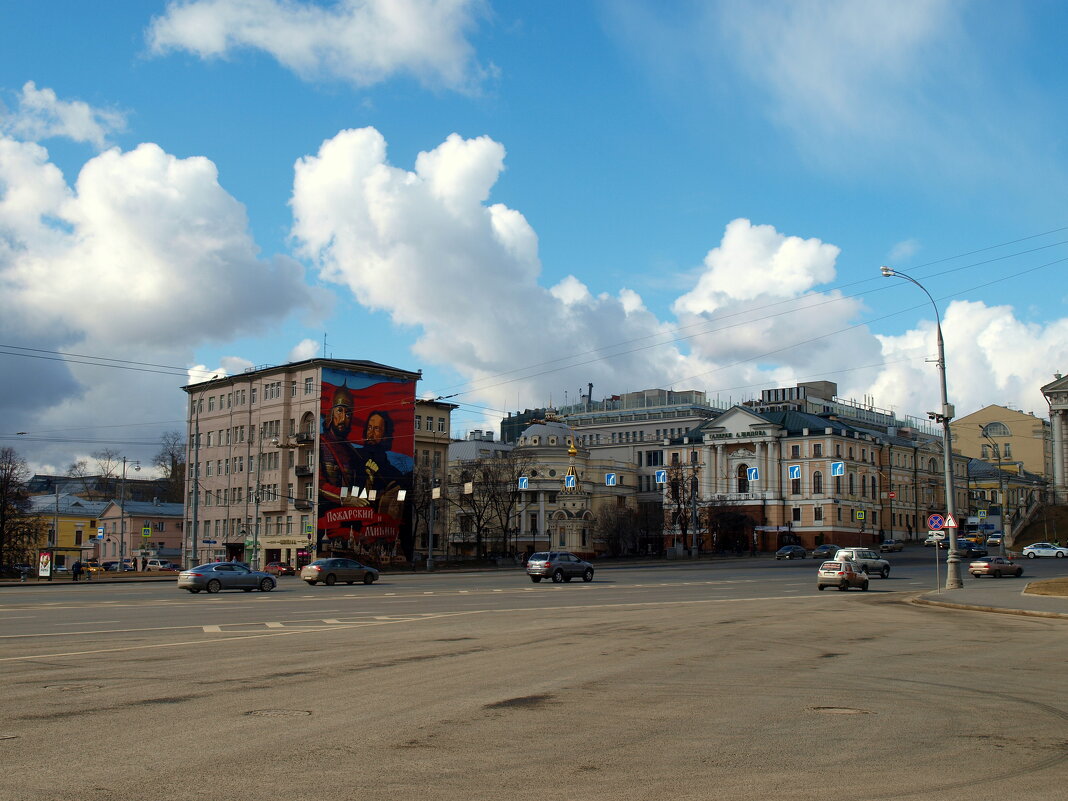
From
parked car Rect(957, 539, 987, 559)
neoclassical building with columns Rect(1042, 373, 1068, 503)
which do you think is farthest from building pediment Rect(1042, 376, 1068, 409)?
parked car Rect(957, 539, 987, 559)

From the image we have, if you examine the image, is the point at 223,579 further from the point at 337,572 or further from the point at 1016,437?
the point at 1016,437

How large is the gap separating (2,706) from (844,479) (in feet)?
367

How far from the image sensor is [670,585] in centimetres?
4844

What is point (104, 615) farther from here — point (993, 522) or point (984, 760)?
point (993, 522)

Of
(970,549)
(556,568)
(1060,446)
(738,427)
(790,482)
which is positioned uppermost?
(738,427)

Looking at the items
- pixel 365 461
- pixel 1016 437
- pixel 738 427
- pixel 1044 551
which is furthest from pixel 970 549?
pixel 1016 437

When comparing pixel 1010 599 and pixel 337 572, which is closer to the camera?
→ pixel 1010 599

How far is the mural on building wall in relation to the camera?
92.2 meters

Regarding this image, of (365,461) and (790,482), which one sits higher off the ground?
(365,461)

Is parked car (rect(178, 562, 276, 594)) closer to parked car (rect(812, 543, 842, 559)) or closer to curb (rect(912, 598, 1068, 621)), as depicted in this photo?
curb (rect(912, 598, 1068, 621))

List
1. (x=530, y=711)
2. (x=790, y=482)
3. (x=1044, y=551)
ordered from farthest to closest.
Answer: (x=790, y=482), (x=1044, y=551), (x=530, y=711)

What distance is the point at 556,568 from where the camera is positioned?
5306 centimetres

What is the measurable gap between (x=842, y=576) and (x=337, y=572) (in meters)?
25.0

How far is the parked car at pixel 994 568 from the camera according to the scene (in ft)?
176
